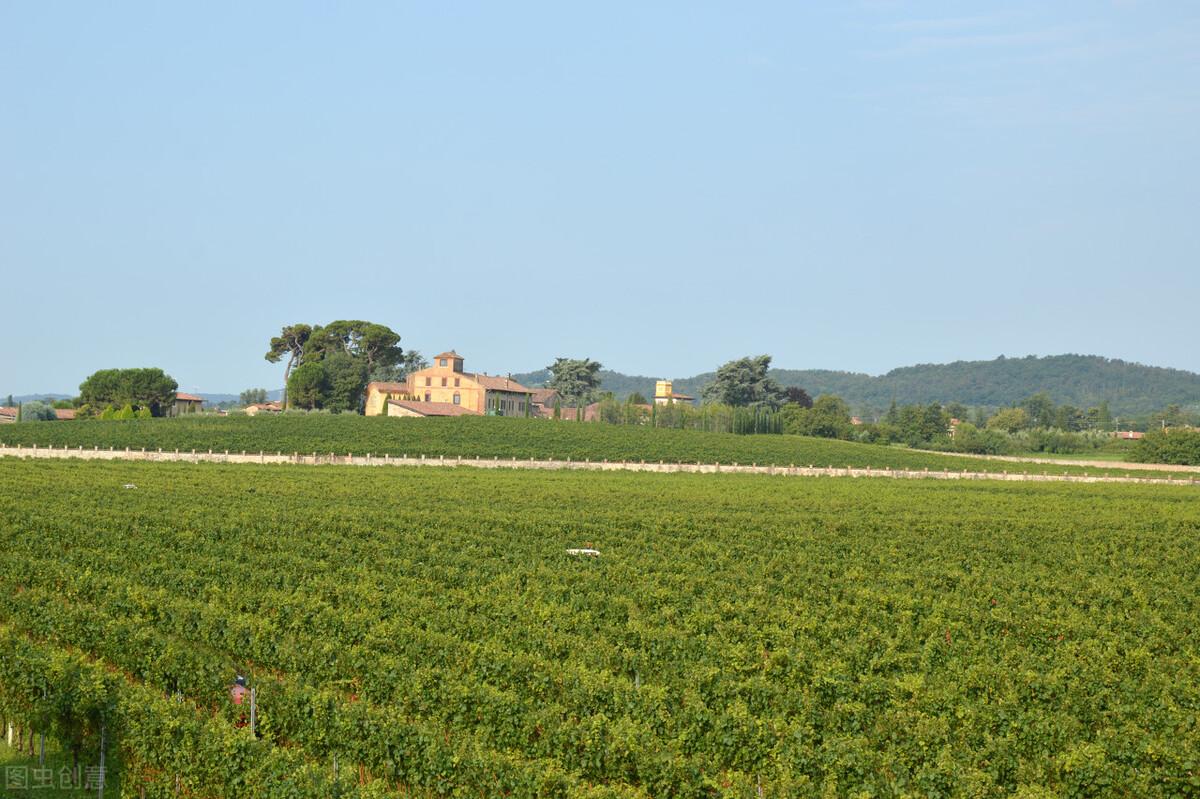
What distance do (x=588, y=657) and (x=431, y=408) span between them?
4502 inches

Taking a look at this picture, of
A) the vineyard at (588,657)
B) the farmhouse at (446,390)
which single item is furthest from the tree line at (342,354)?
the vineyard at (588,657)

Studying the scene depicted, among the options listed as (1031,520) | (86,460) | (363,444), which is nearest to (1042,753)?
(1031,520)

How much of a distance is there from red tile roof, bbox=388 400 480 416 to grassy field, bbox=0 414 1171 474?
12168 mm

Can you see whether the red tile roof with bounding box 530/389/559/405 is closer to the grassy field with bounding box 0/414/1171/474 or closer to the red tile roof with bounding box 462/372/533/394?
the red tile roof with bounding box 462/372/533/394

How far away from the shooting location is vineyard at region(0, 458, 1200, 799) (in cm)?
1564

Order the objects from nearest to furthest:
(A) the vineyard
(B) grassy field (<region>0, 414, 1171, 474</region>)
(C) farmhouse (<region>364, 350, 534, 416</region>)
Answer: (A) the vineyard < (B) grassy field (<region>0, 414, 1171, 474</region>) < (C) farmhouse (<region>364, 350, 534, 416</region>)

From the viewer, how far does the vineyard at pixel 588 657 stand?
15.6 meters

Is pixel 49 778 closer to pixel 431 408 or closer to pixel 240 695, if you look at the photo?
pixel 240 695

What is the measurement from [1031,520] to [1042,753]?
132 ft

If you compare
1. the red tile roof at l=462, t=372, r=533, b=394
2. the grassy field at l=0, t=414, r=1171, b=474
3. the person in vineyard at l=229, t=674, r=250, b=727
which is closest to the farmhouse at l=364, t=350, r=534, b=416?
the red tile roof at l=462, t=372, r=533, b=394

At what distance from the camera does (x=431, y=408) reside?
13400 centimetres

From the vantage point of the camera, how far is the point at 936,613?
1086 inches

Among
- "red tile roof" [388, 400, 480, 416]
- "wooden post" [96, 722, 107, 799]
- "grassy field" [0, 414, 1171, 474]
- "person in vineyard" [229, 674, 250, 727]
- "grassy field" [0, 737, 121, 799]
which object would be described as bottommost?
"grassy field" [0, 737, 121, 799]

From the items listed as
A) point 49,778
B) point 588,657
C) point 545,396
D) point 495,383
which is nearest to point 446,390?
point 495,383
